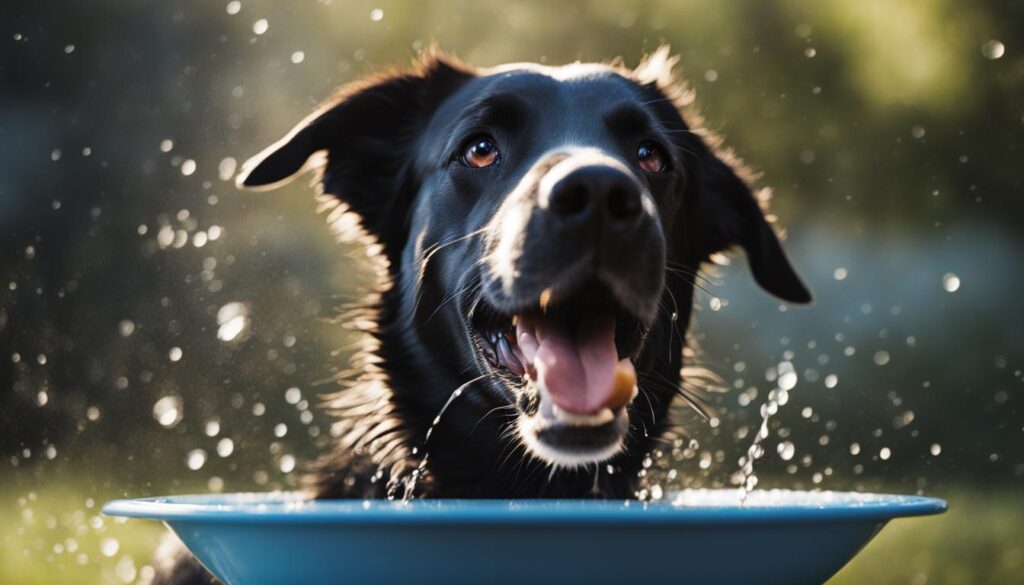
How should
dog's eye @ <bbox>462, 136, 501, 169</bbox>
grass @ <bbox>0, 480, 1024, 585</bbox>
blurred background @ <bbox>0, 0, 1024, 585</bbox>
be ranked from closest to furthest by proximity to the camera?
1. dog's eye @ <bbox>462, 136, 501, 169</bbox>
2. grass @ <bbox>0, 480, 1024, 585</bbox>
3. blurred background @ <bbox>0, 0, 1024, 585</bbox>

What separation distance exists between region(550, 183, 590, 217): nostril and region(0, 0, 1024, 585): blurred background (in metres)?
6.54

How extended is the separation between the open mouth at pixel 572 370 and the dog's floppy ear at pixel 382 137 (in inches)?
32.3

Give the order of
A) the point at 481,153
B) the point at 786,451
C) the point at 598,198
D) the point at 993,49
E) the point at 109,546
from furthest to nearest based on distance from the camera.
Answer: the point at 993,49 → the point at 786,451 → the point at 109,546 → the point at 481,153 → the point at 598,198

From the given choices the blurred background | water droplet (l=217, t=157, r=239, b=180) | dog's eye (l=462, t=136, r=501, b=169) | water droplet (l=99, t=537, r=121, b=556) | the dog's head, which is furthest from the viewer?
water droplet (l=217, t=157, r=239, b=180)

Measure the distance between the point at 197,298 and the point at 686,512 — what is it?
28.4 feet

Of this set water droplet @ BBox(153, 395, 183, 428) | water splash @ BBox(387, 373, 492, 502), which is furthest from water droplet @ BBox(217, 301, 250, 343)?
water splash @ BBox(387, 373, 492, 502)

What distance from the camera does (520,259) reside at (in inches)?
97.1

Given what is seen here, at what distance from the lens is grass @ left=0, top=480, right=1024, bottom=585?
6848 mm

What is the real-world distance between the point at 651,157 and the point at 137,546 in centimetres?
561

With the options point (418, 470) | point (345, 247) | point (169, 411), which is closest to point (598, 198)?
point (418, 470)

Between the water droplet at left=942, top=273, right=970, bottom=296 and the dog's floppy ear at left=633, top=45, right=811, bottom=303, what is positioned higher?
the water droplet at left=942, top=273, right=970, bottom=296

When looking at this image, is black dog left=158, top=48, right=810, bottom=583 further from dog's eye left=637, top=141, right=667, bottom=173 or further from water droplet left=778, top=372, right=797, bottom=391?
water droplet left=778, top=372, right=797, bottom=391

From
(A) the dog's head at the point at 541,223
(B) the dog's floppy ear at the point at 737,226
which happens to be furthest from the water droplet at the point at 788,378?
(A) the dog's head at the point at 541,223

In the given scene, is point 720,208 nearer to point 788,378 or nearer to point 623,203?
point 623,203
